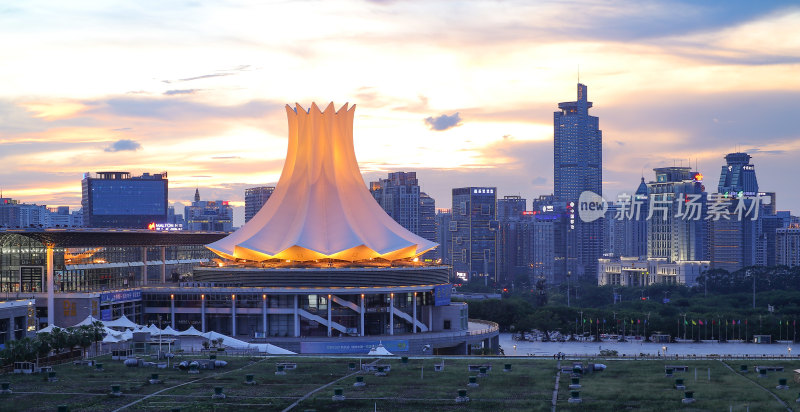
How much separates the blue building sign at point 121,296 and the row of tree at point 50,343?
590 inches

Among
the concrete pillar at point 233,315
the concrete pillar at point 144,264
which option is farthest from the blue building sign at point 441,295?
the concrete pillar at point 144,264

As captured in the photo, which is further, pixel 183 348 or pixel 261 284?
pixel 261 284

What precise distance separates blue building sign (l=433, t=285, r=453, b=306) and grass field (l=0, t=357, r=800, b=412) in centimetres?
2957

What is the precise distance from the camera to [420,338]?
3469 inches

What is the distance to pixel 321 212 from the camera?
95.8 meters

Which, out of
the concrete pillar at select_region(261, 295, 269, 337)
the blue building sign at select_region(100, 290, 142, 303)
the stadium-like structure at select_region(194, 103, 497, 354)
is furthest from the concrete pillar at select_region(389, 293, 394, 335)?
the blue building sign at select_region(100, 290, 142, 303)

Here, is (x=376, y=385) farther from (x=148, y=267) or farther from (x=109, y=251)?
(x=148, y=267)

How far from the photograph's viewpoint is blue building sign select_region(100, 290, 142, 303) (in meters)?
87.8

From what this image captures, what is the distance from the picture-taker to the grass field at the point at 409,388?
1957 inches

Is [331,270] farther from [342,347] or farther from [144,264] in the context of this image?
[144,264]

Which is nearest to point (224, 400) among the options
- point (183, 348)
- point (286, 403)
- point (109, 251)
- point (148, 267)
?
point (286, 403)

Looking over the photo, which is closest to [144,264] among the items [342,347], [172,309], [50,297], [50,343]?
[172,309]

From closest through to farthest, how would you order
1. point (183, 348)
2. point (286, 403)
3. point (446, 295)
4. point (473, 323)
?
point (286, 403) < point (183, 348) < point (446, 295) < point (473, 323)

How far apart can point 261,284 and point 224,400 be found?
134ft
